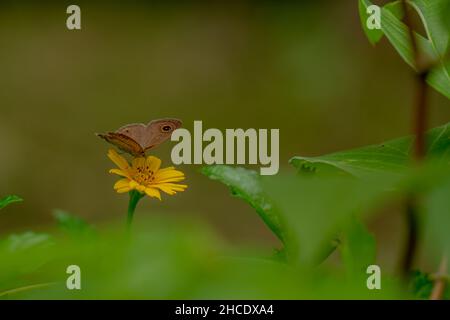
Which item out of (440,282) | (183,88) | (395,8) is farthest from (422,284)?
(183,88)

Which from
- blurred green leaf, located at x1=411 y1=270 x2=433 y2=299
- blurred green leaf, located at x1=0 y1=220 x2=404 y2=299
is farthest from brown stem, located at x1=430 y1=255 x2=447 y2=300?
blurred green leaf, located at x1=0 y1=220 x2=404 y2=299

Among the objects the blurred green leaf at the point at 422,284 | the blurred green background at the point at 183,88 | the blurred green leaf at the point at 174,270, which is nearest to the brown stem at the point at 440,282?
the blurred green leaf at the point at 422,284

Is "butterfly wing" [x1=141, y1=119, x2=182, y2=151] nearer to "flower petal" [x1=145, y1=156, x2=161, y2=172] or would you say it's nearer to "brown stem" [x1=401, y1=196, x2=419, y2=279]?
"flower petal" [x1=145, y1=156, x2=161, y2=172]

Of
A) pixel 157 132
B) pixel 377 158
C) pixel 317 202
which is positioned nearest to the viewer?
pixel 317 202

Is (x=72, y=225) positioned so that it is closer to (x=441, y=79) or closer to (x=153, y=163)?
(x=153, y=163)

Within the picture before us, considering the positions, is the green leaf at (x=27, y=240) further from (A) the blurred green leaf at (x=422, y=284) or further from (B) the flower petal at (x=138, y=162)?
(A) the blurred green leaf at (x=422, y=284)

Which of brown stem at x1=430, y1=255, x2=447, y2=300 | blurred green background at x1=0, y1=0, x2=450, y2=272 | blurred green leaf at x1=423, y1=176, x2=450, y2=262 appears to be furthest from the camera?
blurred green background at x1=0, y1=0, x2=450, y2=272

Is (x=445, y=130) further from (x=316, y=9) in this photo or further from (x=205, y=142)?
(x=316, y=9)
